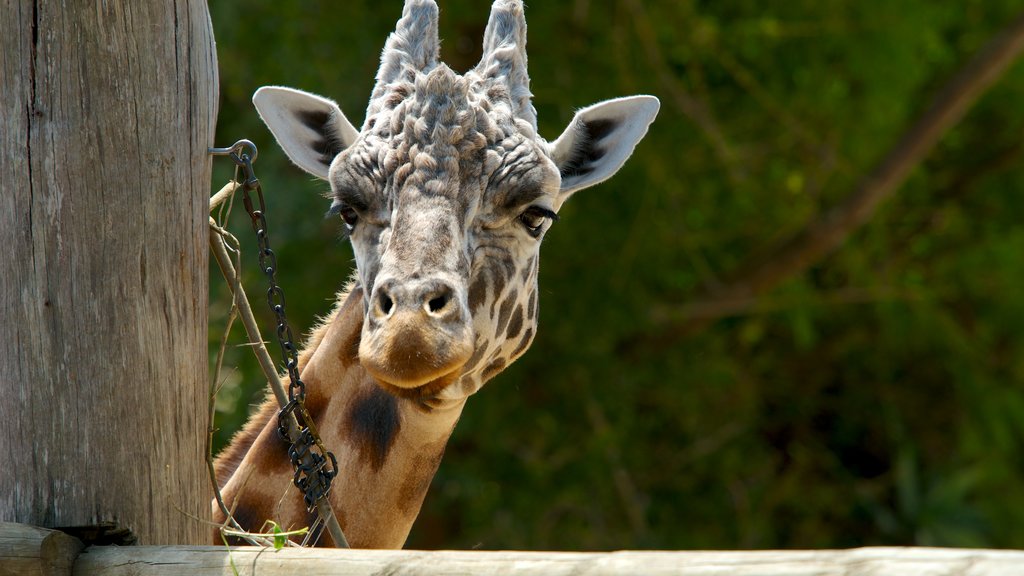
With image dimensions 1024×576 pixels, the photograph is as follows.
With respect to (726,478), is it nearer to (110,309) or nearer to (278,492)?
(278,492)

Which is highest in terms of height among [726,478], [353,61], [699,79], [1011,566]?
[1011,566]

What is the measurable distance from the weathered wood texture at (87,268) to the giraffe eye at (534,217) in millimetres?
1035

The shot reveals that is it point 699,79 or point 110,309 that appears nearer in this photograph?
point 110,309

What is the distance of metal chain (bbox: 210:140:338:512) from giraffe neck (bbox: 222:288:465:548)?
0.92 feet

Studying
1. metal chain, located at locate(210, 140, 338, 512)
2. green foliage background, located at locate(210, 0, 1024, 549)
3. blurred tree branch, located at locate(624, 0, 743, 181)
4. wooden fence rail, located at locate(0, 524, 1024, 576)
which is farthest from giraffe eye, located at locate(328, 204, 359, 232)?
blurred tree branch, located at locate(624, 0, 743, 181)

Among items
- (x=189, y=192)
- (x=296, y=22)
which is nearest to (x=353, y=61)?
(x=296, y=22)

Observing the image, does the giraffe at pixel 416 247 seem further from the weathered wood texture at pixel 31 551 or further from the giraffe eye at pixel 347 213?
the weathered wood texture at pixel 31 551

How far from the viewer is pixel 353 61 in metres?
7.84

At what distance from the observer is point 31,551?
2225 millimetres

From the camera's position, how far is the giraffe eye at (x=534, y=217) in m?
3.17

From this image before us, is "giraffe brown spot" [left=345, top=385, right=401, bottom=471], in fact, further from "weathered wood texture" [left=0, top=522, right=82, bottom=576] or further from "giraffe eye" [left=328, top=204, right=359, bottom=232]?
"weathered wood texture" [left=0, top=522, right=82, bottom=576]

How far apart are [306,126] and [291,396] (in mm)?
971

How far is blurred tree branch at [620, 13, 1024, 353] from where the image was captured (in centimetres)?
814

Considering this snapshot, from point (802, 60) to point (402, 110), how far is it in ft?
19.7
